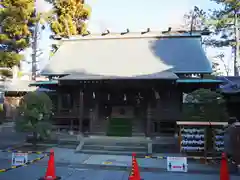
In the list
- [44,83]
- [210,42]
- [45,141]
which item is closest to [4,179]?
[45,141]

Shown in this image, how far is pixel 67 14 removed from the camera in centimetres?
2669

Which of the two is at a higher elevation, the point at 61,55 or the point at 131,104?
the point at 61,55

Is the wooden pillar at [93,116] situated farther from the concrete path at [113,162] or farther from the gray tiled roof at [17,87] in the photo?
the gray tiled roof at [17,87]

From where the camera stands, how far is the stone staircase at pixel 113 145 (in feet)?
40.3

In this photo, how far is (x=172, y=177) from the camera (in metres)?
8.11

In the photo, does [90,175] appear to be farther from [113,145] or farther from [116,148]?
[113,145]

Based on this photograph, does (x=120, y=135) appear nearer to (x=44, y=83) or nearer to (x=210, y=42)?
(x=44, y=83)

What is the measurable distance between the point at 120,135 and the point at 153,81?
11.6 ft

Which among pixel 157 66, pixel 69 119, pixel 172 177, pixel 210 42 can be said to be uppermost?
pixel 210 42

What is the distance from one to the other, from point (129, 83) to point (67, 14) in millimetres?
15514

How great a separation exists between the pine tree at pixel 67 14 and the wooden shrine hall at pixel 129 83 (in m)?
8.38

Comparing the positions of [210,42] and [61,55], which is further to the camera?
[210,42]

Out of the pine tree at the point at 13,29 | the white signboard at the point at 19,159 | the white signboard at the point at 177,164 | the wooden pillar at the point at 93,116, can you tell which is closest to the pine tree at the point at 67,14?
the pine tree at the point at 13,29

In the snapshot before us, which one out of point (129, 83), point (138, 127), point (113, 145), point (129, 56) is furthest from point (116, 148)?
point (129, 56)
